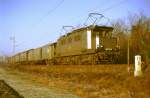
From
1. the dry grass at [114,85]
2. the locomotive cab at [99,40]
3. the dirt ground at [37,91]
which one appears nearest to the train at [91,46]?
the locomotive cab at [99,40]

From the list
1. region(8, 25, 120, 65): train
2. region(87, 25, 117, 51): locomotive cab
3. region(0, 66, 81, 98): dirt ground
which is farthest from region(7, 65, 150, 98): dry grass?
region(87, 25, 117, 51): locomotive cab

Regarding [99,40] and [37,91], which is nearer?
[37,91]

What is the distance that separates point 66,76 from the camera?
24844 millimetres

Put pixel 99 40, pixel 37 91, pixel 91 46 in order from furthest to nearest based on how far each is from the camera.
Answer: pixel 91 46 → pixel 99 40 → pixel 37 91

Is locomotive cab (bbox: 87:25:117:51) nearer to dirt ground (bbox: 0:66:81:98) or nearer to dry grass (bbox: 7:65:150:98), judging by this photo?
dry grass (bbox: 7:65:150:98)

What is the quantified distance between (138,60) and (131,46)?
61.0 feet

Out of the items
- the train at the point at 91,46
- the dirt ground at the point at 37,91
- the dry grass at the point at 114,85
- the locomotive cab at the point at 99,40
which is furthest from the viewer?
the locomotive cab at the point at 99,40

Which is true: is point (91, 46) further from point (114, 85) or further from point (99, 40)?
point (114, 85)

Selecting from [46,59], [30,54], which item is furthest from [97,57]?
[30,54]

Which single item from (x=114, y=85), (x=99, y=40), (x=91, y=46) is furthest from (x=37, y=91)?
(x=99, y=40)

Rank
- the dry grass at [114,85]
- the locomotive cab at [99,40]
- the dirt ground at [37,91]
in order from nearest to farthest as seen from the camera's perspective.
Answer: the dry grass at [114,85], the dirt ground at [37,91], the locomotive cab at [99,40]

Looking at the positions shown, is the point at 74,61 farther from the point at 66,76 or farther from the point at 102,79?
the point at 102,79

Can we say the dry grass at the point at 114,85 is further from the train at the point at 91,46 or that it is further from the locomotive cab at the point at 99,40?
the locomotive cab at the point at 99,40

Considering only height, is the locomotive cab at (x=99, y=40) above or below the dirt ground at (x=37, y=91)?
above
